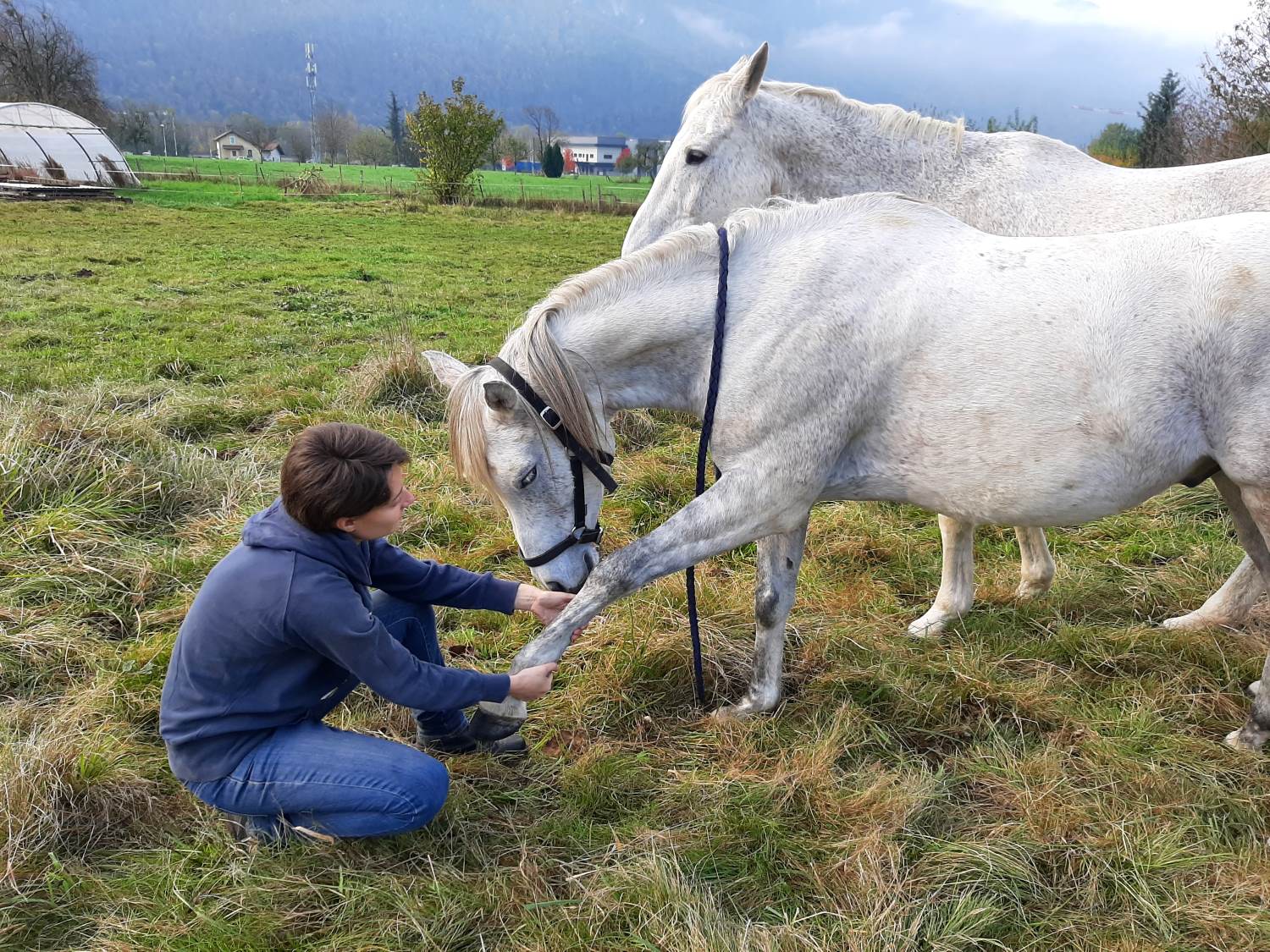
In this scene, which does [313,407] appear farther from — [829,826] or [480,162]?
[480,162]

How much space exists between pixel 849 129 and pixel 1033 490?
7.53ft

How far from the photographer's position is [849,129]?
410cm

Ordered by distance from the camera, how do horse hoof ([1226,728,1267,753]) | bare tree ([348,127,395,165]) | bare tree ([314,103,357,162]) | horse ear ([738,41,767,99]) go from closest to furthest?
horse hoof ([1226,728,1267,753])
horse ear ([738,41,767,99])
bare tree ([348,127,395,165])
bare tree ([314,103,357,162])

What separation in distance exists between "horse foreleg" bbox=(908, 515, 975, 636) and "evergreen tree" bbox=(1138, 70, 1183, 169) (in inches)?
1068

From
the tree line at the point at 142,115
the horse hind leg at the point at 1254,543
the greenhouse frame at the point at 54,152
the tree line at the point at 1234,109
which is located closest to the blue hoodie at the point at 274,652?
the horse hind leg at the point at 1254,543

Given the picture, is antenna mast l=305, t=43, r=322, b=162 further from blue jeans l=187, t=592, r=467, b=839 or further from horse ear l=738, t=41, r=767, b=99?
blue jeans l=187, t=592, r=467, b=839

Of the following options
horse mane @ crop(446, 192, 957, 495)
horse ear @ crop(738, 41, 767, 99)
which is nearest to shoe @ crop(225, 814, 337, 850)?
horse mane @ crop(446, 192, 957, 495)

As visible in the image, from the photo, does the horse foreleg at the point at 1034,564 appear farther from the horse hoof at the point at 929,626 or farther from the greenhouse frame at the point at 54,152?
the greenhouse frame at the point at 54,152

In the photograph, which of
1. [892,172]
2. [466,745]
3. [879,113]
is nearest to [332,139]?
[879,113]

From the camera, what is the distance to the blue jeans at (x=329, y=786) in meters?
2.41

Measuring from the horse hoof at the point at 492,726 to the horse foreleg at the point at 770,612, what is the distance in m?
0.81

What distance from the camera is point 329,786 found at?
7.92 ft

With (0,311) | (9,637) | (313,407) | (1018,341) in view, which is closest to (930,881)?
(1018,341)

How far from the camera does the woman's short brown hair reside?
2340mm
